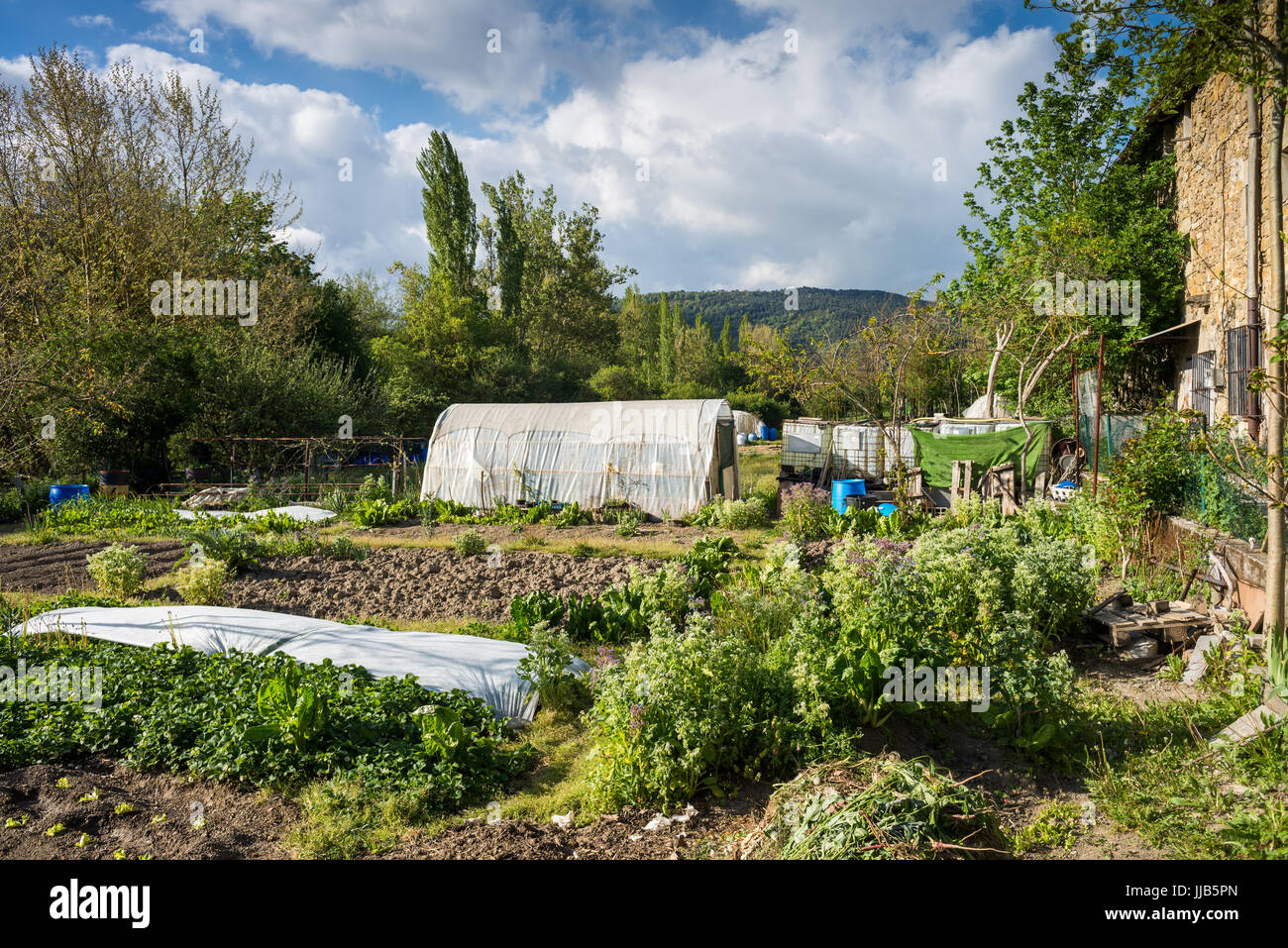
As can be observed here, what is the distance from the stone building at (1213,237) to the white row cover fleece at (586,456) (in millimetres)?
8095

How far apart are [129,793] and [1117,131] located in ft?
70.9

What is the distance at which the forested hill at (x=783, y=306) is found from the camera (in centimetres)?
7081

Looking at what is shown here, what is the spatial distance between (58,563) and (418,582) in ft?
19.5

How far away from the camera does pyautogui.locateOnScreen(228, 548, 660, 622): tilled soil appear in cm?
808

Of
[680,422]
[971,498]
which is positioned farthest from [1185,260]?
[680,422]

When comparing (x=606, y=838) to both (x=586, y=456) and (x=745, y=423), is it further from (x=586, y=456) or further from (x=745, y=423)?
(x=745, y=423)

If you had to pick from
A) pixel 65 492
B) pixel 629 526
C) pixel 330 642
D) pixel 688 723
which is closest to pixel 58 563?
pixel 65 492

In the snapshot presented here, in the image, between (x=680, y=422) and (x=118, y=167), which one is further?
(x=118, y=167)

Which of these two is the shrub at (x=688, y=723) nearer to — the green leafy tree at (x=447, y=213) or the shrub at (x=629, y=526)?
the shrub at (x=629, y=526)

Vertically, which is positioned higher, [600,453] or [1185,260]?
[1185,260]

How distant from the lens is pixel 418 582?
910 centimetres

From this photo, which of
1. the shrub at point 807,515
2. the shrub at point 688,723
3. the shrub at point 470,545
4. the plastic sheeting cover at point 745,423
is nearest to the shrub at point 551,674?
the shrub at point 688,723
